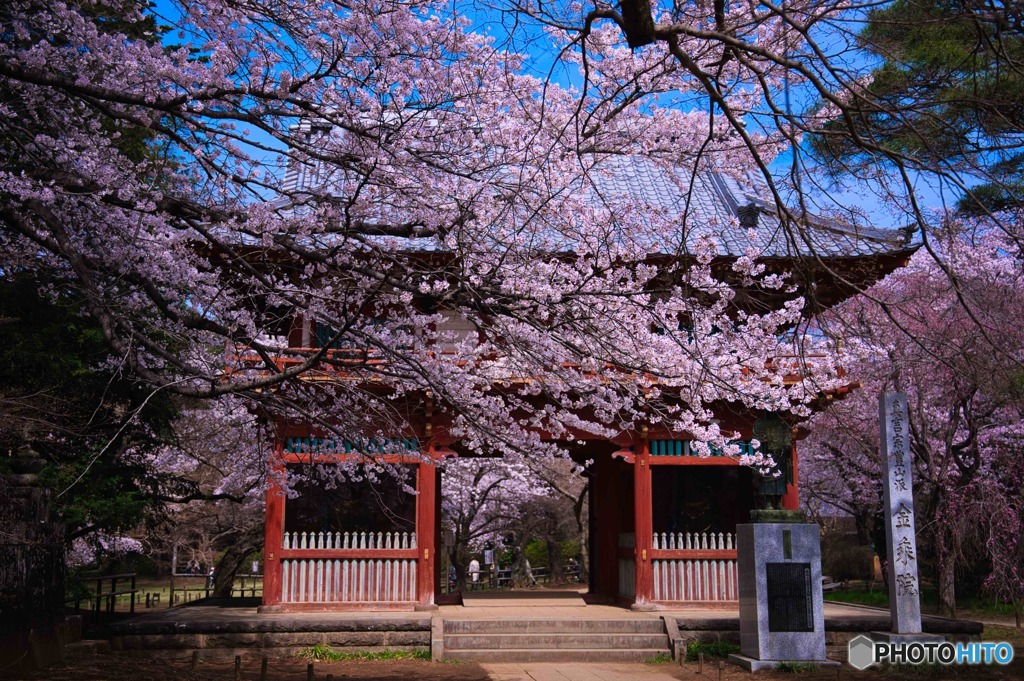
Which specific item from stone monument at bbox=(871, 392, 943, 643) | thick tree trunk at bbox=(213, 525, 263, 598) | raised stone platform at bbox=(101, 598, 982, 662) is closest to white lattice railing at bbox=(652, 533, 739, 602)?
raised stone platform at bbox=(101, 598, 982, 662)

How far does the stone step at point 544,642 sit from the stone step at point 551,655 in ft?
0.32

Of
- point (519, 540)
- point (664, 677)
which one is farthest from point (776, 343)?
point (519, 540)

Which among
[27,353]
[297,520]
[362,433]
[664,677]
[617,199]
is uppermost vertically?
[617,199]

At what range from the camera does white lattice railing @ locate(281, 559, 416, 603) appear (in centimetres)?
1444

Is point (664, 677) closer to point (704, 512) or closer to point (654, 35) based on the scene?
point (704, 512)

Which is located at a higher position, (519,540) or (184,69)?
(184,69)

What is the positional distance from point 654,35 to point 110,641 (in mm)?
11988

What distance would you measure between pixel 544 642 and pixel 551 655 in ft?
0.98

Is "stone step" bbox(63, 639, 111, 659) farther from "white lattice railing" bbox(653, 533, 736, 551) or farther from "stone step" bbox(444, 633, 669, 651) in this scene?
"white lattice railing" bbox(653, 533, 736, 551)

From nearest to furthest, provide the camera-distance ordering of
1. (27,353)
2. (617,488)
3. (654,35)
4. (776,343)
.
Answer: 1. (654,35)
2. (27,353)
3. (776,343)
4. (617,488)

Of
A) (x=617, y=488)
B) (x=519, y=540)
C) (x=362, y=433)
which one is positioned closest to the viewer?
(x=362, y=433)

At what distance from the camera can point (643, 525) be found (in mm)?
15203

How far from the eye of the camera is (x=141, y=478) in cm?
1442

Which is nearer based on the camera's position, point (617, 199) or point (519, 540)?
point (617, 199)
